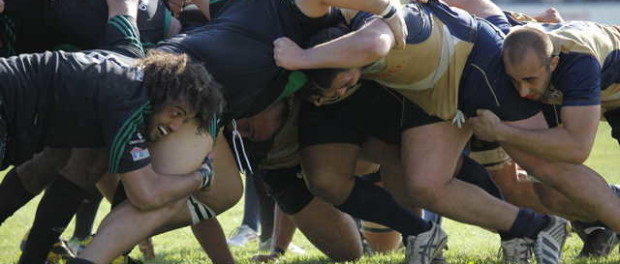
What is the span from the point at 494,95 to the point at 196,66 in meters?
1.63

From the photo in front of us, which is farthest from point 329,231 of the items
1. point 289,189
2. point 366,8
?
point 366,8

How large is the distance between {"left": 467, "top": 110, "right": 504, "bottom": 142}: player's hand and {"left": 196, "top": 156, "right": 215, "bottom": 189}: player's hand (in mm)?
1411

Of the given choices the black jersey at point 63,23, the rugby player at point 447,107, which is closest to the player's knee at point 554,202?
the rugby player at point 447,107

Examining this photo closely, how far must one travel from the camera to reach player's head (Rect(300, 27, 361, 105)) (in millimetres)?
4938

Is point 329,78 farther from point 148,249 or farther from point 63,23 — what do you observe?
point 148,249

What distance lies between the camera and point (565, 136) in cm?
511

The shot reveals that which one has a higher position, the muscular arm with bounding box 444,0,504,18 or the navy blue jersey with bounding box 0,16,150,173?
the navy blue jersey with bounding box 0,16,150,173

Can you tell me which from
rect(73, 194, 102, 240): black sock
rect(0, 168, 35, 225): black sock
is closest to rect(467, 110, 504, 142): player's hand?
rect(0, 168, 35, 225): black sock

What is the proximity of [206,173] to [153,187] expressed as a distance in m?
0.32

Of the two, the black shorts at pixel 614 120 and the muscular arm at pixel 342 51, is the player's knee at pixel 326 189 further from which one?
the black shorts at pixel 614 120

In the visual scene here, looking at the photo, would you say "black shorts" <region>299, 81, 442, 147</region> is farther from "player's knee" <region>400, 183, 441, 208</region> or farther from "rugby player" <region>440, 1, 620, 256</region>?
"rugby player" <region>440, 1, 620, 256</region>

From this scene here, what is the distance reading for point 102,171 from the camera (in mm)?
5234

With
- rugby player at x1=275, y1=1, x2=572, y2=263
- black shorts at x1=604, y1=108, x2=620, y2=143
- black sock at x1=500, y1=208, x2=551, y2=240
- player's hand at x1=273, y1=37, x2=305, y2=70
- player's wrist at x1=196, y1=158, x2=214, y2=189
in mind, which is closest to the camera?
player's wrist at x1=196, y1=158, x2=214, y2=189

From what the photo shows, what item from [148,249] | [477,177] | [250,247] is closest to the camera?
[477,177]
